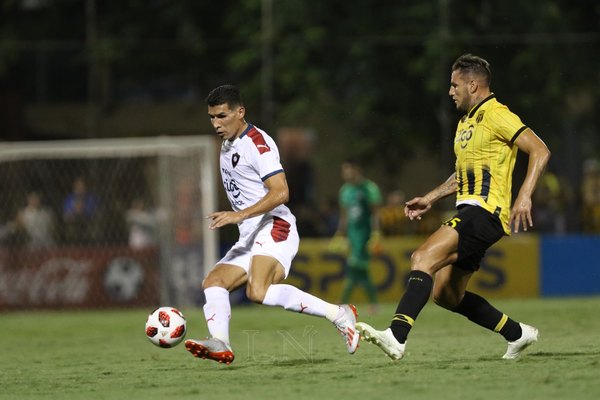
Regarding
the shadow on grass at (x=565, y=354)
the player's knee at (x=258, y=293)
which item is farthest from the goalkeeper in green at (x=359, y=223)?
the player's knee at (x=258, y=293)

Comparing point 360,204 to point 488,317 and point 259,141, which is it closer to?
point 259,141

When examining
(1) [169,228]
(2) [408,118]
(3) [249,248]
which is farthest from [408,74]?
(3) [249,248]

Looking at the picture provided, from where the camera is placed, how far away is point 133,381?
8.55 m

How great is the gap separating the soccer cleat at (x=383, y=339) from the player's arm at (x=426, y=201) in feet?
3.83

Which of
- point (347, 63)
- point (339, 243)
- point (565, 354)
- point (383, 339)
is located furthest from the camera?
point (347, 63)

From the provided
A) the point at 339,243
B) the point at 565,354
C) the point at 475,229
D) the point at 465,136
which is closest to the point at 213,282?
the point at 475,229

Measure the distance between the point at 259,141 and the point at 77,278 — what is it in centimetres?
1098

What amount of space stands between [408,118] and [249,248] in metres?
13.1

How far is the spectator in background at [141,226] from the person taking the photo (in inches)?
786

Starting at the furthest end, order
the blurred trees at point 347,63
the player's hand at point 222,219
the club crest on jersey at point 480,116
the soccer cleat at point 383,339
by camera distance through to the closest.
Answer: the blurred trees at point 347,63, the club crest on jersey at point 480,116, the player's hand at point 222,219, the soccer cleat at point 383,339

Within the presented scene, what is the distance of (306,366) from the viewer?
9.17 m

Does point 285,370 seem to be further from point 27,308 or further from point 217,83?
point 217,83

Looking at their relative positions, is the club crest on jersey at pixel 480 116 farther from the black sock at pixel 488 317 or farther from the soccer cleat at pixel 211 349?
the soccer cleat at pixel 211 349

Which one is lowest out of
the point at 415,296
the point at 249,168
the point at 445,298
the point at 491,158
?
the point at 445,298
